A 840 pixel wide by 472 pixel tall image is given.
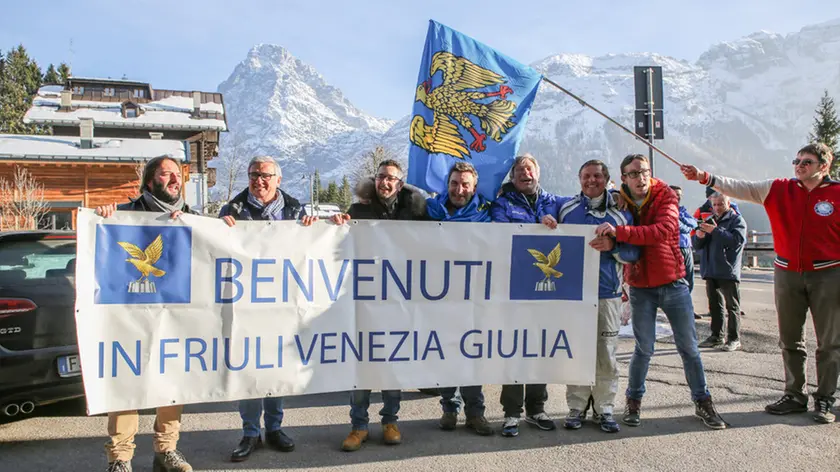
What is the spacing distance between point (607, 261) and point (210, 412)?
3.43 meters

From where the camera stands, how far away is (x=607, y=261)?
4.31m

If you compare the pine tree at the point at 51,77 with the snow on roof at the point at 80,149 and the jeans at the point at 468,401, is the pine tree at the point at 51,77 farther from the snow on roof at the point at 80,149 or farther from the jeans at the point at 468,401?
the jeans at the point at 468,401

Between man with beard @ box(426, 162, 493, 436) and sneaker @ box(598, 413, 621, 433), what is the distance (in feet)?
2.70

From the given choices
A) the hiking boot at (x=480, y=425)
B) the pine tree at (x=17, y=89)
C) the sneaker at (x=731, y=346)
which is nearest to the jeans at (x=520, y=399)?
the hiking boot at (x=480, y=425)

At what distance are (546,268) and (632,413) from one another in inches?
51.4

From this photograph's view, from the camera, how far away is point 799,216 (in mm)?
4473

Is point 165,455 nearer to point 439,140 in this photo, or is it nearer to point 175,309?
point 175,309

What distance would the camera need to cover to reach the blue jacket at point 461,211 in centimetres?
427

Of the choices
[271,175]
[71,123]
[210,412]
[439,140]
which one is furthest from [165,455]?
[71,123]

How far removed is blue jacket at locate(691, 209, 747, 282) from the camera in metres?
7.25

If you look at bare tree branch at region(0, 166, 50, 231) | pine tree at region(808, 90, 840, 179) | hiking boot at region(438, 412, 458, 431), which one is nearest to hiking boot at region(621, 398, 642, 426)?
hiking boot at region(438, 412, 458, 431)

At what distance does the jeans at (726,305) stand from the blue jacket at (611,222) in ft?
12.2

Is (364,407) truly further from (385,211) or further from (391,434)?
(385,211)

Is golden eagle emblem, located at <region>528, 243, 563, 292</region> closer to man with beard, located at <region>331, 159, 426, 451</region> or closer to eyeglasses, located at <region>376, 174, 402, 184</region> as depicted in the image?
man with beard, located at <region>331, 159, 426, 451</region>
